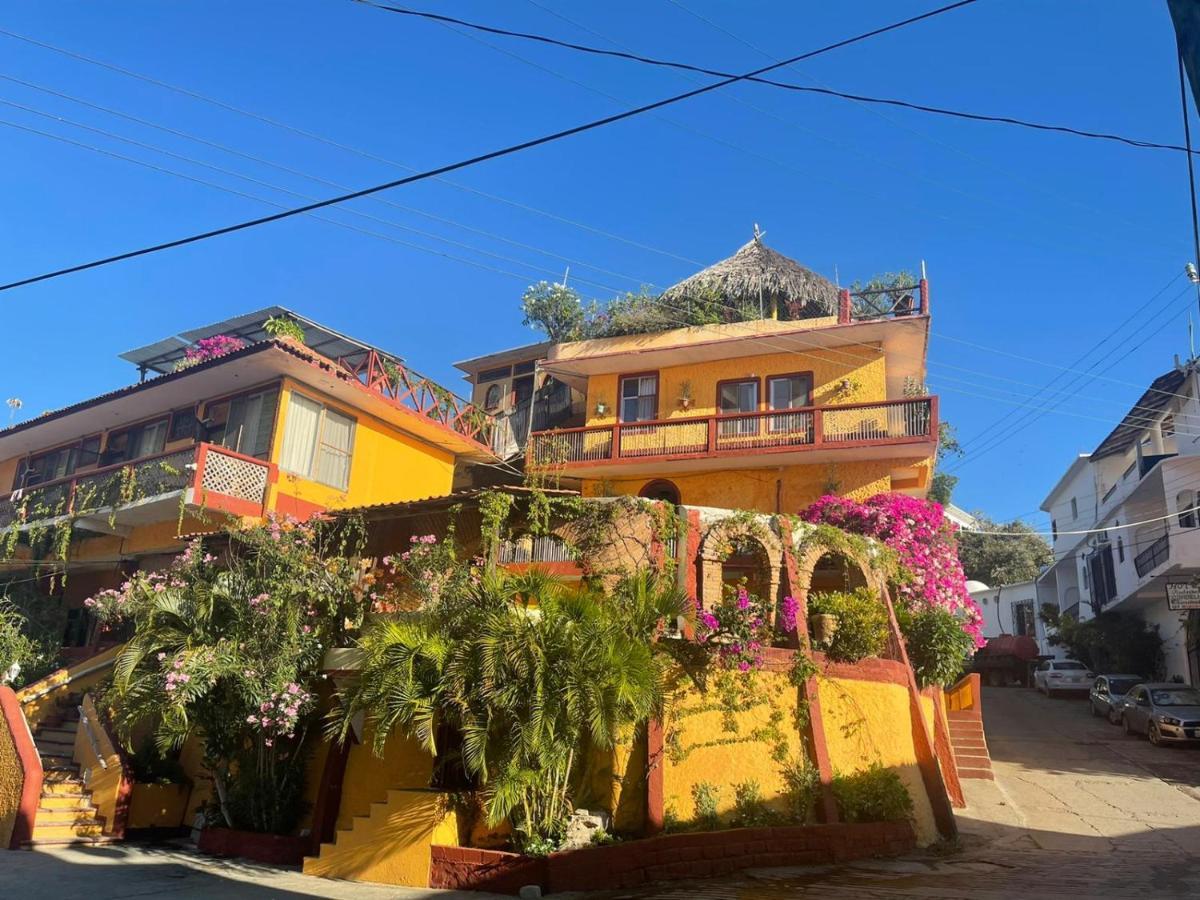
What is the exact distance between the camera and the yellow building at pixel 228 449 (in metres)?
18.3

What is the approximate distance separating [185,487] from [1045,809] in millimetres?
16295

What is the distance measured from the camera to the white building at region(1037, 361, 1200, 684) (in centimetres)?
2434

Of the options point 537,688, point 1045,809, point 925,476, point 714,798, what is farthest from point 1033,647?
point 537,688

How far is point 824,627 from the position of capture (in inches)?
477

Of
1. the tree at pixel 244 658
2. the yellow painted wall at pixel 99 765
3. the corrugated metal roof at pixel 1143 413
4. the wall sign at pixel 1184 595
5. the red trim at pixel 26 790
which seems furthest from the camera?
the corrugated metal roof at pixel 1143 413

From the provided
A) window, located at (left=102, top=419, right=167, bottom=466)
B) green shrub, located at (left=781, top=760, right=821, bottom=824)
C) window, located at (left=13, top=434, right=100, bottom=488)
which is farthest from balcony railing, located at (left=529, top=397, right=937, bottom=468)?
window, located at (left=13, top=434, right=100, bottom=488)

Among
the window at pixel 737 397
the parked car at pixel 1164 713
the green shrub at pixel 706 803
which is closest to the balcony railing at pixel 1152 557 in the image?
the parked car at pixel 1164 713

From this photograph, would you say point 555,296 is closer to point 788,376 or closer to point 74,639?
point 788,376

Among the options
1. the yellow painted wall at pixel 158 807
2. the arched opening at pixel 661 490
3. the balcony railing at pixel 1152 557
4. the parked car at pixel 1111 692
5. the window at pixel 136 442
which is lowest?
the yellow painted wall at pixel 158 807

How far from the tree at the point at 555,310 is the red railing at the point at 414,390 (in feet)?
13.3

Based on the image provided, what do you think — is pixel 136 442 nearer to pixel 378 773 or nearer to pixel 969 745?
pixel 378 773

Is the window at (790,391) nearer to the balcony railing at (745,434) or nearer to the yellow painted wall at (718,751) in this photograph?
the balcony railing at (745,434)

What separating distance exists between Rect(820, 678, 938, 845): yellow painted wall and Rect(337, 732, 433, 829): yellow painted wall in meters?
5.29

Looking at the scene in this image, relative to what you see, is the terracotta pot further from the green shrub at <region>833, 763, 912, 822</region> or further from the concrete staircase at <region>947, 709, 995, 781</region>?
the concrete staircase at <region>947, 709, 995, 781</region>
